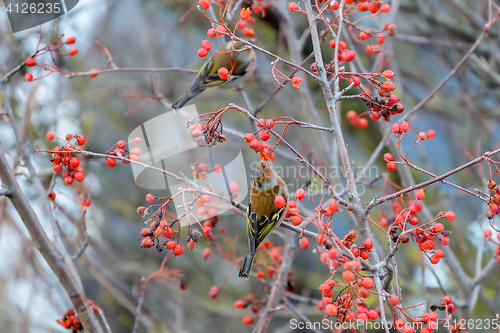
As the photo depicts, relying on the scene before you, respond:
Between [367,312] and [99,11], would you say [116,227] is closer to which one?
[99,11]

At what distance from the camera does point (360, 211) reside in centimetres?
180

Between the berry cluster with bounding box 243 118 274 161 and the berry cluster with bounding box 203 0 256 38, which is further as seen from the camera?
the berry cluster with bounding box 203 0 256 38

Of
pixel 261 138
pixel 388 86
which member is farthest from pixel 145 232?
pixel 388 86

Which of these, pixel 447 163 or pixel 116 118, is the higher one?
pixel 116 118

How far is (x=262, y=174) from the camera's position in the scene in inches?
120

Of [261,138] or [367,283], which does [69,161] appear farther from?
[367,283]

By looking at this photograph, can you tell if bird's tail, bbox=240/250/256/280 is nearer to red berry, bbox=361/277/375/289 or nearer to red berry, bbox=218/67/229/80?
red berry, bbox=361/277/375/289

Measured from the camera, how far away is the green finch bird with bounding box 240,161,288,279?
278 cm

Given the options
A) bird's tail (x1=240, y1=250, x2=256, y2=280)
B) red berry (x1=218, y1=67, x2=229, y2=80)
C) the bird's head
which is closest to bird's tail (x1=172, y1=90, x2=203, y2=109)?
the bird's head

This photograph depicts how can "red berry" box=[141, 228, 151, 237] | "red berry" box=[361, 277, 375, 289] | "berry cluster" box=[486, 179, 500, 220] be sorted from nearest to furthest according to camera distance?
"red berry" box=[361, 277, 375, 289] < "berry cluster" box=[486, 179, 500, 220] < "red berry" box=[141, 228, 151, 237]

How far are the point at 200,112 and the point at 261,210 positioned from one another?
3.26 m

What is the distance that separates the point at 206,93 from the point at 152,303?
356cm

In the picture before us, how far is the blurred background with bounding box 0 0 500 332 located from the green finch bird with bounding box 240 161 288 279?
44.2 inches

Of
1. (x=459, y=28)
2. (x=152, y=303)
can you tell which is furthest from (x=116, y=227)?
(x=459, y=28)
